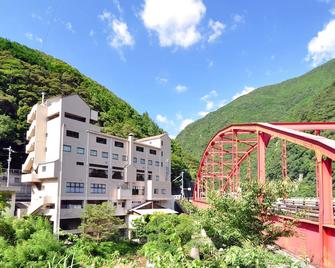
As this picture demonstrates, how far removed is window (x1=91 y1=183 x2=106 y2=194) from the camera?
34031 mm

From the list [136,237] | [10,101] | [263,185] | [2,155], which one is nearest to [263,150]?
[263,185]

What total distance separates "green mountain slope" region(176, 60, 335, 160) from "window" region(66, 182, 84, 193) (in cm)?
6212

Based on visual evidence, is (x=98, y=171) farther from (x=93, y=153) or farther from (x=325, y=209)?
(x=325, y=209)

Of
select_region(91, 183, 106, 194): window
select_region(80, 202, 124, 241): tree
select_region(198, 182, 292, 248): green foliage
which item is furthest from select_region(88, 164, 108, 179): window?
select_region(198, 182, 292, 248): green foliage

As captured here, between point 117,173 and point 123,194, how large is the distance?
2.61 metres

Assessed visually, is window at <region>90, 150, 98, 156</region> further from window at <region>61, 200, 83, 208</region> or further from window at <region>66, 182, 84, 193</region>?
window at <region>61, 200, 83, 208</region>

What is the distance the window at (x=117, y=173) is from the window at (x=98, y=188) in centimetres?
246

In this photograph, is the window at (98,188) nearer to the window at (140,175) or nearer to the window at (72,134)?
the window at (72,134)

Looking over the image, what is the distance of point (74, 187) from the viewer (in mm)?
32156

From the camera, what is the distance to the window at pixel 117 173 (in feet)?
123

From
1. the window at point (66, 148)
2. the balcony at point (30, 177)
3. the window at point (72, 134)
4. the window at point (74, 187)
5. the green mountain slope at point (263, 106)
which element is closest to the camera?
the window at point (74, 187)

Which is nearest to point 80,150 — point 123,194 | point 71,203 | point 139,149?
point 71,203

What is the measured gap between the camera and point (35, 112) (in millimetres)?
34781

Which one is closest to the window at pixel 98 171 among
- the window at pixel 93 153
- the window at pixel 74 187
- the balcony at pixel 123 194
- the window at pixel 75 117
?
the window at pixel 93 153
